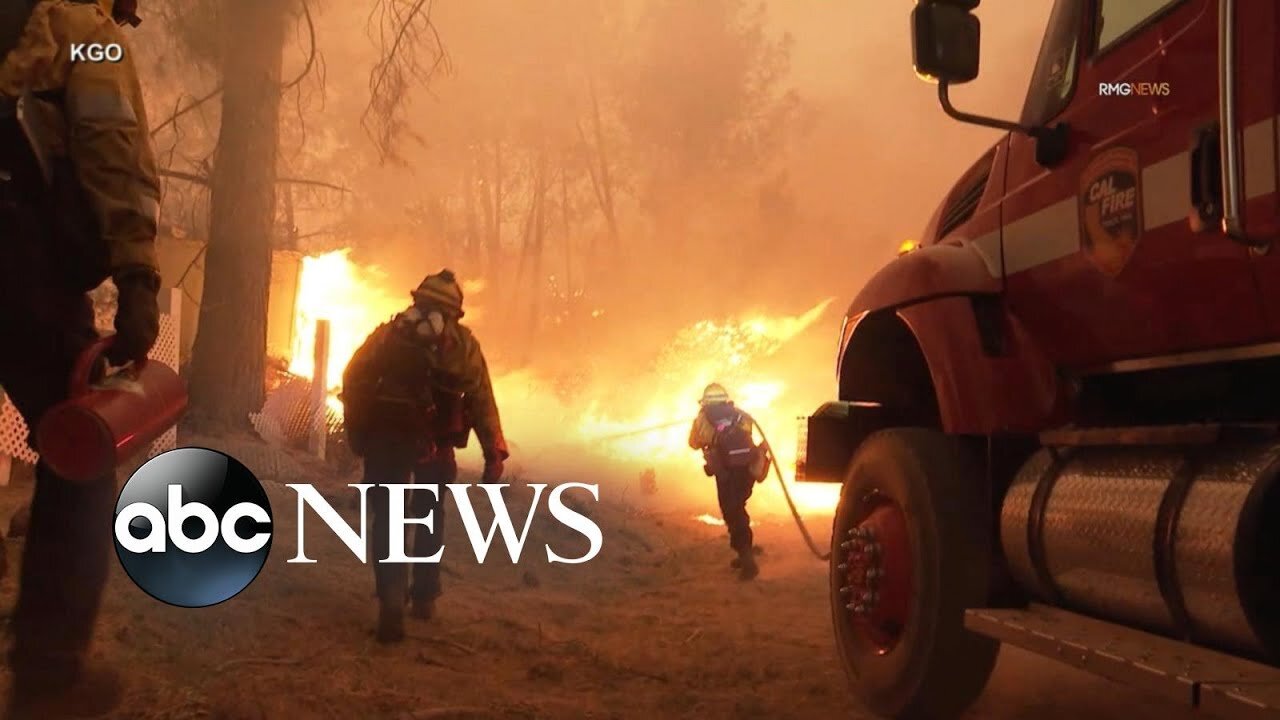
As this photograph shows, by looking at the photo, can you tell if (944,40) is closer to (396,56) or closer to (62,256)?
(62,256)

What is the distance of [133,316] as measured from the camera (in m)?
2.46

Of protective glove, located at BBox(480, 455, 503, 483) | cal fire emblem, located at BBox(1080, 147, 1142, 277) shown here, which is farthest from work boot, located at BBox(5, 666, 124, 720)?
protective glove, located at BBox(480, 455, 503, 483)

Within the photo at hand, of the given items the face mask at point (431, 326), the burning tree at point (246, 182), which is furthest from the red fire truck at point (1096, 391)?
the burning tree at point (246, 182)

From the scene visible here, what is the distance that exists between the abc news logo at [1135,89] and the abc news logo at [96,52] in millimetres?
2883

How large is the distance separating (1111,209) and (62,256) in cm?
295

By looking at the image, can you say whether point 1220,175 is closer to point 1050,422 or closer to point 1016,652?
point 1050,422

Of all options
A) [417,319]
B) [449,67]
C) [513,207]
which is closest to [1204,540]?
[417,319]

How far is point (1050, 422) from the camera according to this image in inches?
121

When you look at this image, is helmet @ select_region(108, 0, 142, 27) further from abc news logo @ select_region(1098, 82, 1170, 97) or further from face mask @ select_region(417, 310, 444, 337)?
abc news logo @ select_region(1098, 82, 1170, 97)

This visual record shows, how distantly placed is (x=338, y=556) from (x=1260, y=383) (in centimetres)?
616

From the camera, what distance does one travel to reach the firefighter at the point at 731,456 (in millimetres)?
9320

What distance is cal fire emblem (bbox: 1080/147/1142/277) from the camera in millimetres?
2748

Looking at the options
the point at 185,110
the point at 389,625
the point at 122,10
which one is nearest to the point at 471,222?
the point at 185,110

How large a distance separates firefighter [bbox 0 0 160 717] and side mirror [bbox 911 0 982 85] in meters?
2.33
